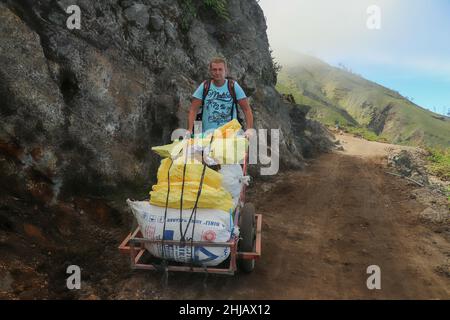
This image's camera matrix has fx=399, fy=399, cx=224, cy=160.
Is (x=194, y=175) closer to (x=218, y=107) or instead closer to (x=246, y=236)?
(x=246, y=236)

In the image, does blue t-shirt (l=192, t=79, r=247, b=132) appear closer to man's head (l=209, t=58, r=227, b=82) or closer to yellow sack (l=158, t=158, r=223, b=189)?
man's head (l=209, t=58, r=227, b=82)

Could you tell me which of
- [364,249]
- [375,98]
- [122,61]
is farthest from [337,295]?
[375,98]

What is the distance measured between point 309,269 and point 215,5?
8956 millimetres

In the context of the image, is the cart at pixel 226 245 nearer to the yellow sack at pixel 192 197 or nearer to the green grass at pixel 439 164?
the yellow sack at pixel 192 197

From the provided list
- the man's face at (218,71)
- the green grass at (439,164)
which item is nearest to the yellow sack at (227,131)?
the man's face at (218,71)

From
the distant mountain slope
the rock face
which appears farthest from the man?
the distant mountain slope

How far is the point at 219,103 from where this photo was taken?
631 centimetres

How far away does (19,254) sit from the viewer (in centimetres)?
502

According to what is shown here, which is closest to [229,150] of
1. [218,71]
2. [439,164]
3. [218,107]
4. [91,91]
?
[218,107]

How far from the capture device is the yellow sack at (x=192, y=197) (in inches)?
180

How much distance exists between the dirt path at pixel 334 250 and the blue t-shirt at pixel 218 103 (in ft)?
7.13
